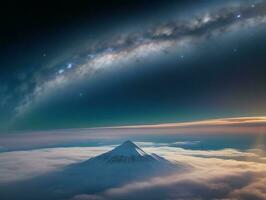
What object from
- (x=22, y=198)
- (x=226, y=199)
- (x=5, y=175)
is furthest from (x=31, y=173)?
(x=226, y=199)

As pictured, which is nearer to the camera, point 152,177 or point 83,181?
point 83,181

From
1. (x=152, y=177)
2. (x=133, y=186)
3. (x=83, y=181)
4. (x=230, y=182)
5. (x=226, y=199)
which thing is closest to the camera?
(x=226, y=199)

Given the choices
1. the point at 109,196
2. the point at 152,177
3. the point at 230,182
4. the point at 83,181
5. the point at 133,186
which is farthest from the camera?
the point at 152,177

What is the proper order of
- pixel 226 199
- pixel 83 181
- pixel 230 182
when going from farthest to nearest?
pixel 83 181 → pixel 230 182 → pixel 226 199

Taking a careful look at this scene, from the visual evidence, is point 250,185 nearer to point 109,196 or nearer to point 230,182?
point 230,182

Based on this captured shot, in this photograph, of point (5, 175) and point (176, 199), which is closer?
point (176, 199)

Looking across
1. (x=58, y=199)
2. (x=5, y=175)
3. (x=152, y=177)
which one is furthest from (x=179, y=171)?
(x=5, y=175)

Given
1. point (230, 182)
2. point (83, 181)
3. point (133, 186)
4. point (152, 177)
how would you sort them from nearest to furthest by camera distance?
point (230, 182), point (133, 186), point (83, 181), point (152, 177)

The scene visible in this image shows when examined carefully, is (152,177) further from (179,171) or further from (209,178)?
(209,178)

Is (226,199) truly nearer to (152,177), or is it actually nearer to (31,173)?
(152,177)
